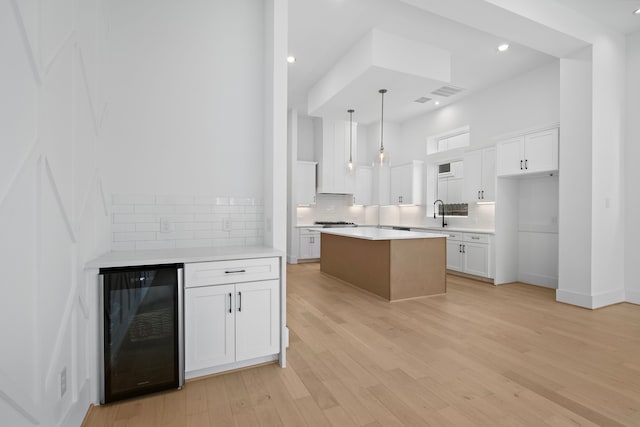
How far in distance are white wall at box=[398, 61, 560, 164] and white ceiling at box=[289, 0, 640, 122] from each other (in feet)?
0.75

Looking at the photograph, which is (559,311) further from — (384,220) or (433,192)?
(384,220)

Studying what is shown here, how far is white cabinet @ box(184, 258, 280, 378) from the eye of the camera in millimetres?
2115

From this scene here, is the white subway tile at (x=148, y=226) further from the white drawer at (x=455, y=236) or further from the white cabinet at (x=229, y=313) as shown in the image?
the white drawer at (x=455, y=236)

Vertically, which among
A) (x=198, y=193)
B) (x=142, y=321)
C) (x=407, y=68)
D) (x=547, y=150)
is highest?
(x=407, y=68)

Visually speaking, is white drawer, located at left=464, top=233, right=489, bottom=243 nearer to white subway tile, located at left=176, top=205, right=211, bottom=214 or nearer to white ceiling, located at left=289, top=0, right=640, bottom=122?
white ceiling, located at left=289, top=0, right=640, bottom=122

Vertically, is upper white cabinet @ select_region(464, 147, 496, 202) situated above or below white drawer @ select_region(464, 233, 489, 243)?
above

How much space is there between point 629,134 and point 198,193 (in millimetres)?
5540

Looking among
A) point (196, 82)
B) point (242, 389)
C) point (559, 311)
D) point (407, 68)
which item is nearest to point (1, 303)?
point (242, 389)

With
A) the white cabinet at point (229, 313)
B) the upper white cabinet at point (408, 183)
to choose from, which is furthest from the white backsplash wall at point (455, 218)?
the white cabinet at point (229, 313)

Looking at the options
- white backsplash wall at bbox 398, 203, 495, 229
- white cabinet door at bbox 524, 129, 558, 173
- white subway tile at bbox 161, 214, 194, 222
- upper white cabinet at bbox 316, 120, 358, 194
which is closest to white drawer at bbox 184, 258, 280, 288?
white subway tile at bbox 161, 214, 194, 222

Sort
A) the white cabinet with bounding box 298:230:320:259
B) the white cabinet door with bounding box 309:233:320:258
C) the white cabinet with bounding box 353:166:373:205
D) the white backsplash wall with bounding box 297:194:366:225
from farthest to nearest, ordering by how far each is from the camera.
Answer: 1. the white cabinet with bounding box 353:166:373:205
2. the white backsplash wall with bounding box 297:194:366:225
3. the white cabinet door with bounding box 309:233:320:258
4. the white cabinet with bounding box 298:230:320:259

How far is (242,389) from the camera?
2.08 metres

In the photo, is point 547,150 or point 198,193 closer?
point 198,193

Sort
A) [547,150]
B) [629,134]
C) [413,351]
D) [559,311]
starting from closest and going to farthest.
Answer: [413,351] → [559,311] → [629,134] → [547,150]
